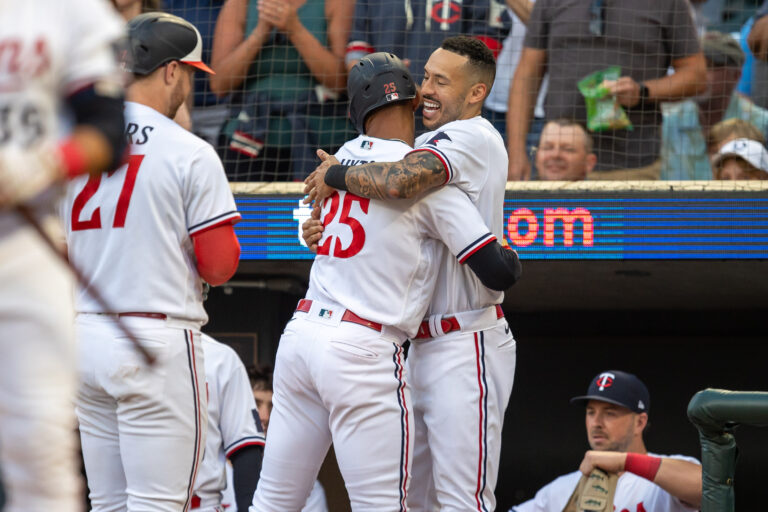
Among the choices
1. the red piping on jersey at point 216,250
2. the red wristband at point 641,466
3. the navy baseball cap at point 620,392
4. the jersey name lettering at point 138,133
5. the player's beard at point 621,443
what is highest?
the jersey name lettering at point 138,133

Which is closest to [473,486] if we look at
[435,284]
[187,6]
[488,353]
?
[488,353]

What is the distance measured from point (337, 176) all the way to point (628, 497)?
2.28 metres

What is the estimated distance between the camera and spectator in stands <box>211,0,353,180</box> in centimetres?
555

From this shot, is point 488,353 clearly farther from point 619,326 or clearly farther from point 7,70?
point 619,326

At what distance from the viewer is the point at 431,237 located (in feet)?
10.9

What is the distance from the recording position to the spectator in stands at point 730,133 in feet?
17.4

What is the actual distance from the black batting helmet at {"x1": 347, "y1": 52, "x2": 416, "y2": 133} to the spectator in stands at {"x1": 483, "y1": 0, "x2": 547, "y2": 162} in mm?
2338

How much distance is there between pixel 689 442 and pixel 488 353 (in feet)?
12.0

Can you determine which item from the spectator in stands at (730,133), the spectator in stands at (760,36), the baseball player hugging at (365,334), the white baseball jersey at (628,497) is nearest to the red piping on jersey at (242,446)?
the baseball player hugging at (365,334)

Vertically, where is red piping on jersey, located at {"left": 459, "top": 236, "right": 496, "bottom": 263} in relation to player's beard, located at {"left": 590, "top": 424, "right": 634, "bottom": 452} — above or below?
above

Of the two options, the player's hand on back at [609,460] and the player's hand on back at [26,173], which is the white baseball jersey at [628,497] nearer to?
the player's hand on back at [609,460]

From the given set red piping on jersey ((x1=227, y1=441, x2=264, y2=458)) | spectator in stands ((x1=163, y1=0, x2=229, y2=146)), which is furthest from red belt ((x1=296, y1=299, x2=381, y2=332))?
spectator in stands ((x1=163, y1=0, x2=229, y2=146))

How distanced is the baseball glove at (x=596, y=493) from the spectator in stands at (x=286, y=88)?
6.63 feet

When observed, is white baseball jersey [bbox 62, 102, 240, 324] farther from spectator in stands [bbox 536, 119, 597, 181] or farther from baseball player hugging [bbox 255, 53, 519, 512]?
spectator in stands [bbox 536, 119, 597, 181]
